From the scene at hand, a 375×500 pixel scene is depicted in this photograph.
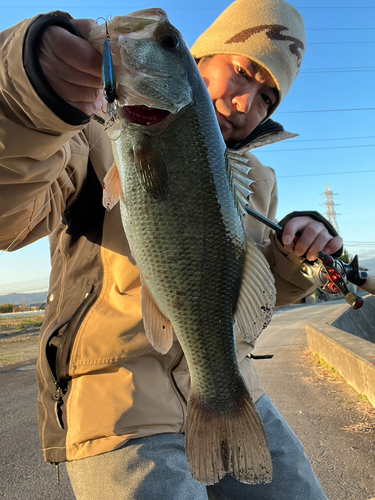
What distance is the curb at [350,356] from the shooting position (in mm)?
5000

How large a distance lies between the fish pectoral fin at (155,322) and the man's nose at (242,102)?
1.88m

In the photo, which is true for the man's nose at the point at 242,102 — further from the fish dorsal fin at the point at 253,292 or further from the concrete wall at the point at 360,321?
the concrete wall at the point at 360,321

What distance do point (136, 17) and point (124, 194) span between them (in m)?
0.69

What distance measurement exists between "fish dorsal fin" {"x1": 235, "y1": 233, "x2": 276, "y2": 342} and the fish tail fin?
0.34m

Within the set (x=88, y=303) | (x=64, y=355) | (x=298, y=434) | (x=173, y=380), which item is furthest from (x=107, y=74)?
(x=298, y=434)

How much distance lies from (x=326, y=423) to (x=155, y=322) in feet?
12.7

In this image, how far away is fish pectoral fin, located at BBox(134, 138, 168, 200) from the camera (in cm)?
151

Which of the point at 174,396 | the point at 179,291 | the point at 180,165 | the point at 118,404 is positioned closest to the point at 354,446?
the point at 174,396

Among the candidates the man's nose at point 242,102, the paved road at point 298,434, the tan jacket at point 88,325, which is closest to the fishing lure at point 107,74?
the tan jacket at point 88,325

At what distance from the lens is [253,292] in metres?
1.79

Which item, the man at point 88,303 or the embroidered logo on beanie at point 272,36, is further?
the embroidered logo on beanie at point 272,36

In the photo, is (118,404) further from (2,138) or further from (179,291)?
(2,138)

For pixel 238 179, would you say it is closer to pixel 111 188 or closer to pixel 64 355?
pixel 111 188

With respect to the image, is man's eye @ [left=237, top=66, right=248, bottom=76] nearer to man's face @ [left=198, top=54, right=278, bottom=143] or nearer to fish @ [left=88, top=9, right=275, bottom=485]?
man's face @ [left=198, top=54, right=278, bottom=143]
